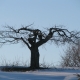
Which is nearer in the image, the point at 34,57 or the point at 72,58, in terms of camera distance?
the point at 34,57

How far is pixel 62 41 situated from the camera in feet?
56.9

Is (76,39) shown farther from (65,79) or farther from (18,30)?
(65,79)

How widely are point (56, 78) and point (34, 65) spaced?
7429mm

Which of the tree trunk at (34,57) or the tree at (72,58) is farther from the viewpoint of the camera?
the tree at (72,58)

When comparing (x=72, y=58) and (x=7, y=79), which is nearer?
(x=7, y=79)

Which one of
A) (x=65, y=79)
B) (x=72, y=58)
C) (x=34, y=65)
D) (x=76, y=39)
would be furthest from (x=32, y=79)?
(x=72, y=58)

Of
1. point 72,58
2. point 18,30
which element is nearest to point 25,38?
point 18,30

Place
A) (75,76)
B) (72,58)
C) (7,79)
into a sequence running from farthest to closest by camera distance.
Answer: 1. (72,58)
2. (75,76)
3. (7,79)

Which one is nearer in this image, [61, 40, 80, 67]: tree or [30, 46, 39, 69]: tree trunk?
[30, 46, 39, 69]: tree trunk

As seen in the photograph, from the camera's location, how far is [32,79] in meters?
9.06

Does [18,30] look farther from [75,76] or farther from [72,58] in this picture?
[72,58]

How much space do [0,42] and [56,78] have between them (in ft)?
28.5

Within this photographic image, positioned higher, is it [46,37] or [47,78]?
[46,37]

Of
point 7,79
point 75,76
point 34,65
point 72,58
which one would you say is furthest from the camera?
point 72,58
